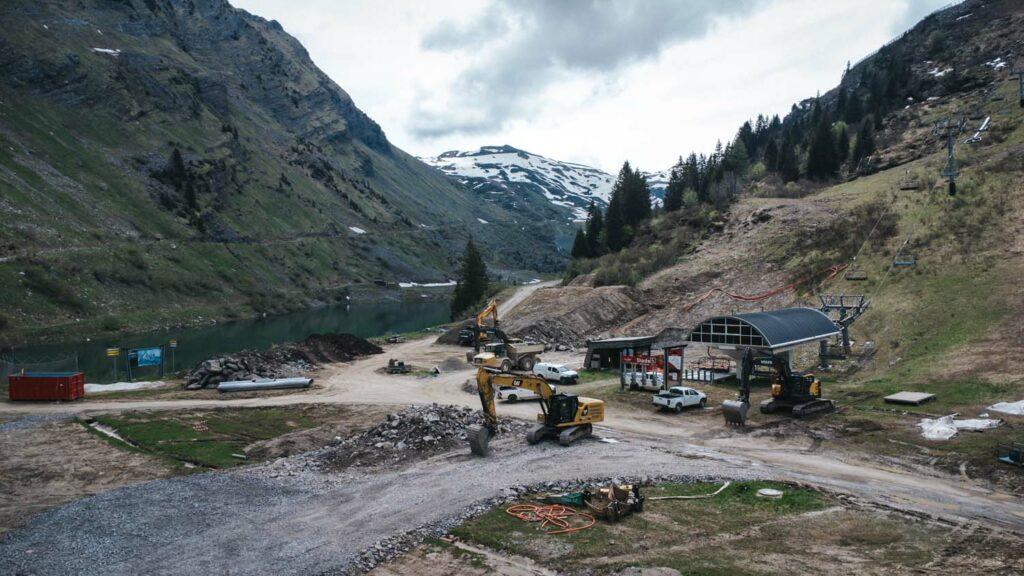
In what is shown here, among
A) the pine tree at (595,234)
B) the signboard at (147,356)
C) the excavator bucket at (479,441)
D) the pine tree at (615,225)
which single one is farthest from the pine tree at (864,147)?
the signboard at (147,356)

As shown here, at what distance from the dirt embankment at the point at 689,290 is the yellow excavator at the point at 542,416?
33.1 meters

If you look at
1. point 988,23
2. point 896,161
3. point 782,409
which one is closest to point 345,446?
point 782,409

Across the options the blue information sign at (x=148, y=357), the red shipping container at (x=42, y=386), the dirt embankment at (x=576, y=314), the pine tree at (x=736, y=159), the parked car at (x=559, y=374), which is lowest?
the parked car at (x=559, y=374)

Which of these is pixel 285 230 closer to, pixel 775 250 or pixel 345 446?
pixel 775 250

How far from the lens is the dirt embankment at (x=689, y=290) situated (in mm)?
61906

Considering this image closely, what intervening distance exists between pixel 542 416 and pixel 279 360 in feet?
99.5

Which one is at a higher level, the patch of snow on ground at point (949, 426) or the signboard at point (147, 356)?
the signboard at point (147, 356)

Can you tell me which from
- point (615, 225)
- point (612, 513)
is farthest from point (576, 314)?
point (612, 513)

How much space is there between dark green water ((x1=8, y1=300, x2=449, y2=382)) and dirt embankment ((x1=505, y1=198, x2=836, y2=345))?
3427 centimetres

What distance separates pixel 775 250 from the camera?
65.8 m

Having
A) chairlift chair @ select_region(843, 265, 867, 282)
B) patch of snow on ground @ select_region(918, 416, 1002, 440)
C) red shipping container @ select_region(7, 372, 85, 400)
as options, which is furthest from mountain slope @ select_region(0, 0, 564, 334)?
chairlift chair @ select_region(843, 265, 867, 282)

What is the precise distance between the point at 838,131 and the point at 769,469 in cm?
9577

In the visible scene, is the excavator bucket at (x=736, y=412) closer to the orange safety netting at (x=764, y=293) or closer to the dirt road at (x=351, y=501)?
the dirt road at (x=351, y=501)

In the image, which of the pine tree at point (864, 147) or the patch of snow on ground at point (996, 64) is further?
the patch of snow on ground at point (996, 64)
